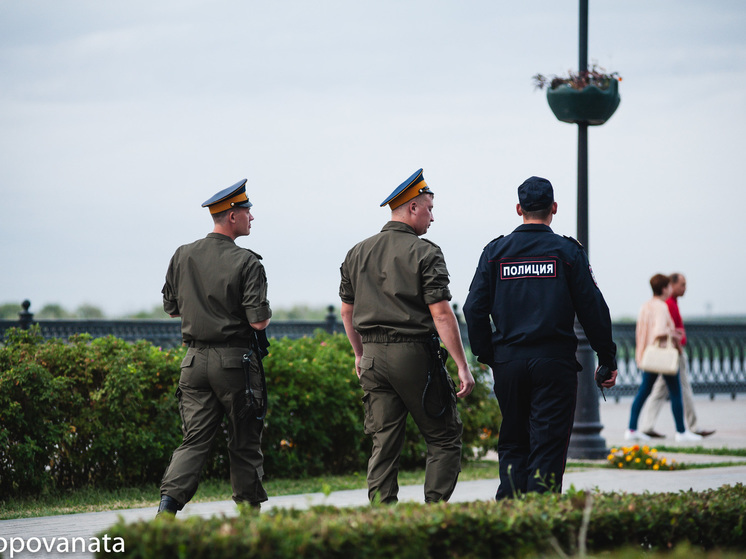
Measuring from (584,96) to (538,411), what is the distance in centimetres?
599

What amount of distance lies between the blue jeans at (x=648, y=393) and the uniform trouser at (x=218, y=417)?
7.60 metres

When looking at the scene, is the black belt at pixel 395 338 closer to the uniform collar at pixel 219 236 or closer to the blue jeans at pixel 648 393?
the uniform collar at pixel 219 236

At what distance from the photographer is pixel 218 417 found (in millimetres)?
5797

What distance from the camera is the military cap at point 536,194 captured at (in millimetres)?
5531

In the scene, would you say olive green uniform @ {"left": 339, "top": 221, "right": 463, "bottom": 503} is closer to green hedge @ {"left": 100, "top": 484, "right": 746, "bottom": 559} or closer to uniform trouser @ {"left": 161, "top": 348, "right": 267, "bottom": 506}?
uniform trouser @ {"left": 161, "top": 348, "right": 267, "bottom": 506}

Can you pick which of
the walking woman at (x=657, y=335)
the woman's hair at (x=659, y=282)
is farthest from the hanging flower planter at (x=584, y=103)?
the walking woman at (x=657, y=335)

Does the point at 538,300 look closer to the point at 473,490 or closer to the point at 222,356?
the point at 222,356

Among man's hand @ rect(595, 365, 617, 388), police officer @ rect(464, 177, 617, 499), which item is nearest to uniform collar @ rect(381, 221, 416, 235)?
police officer @ rect(464, 177, 617, 499)

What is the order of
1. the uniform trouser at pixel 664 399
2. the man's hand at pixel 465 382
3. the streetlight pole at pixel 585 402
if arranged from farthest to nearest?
the uniform trouser at pixel 664 399 < the streetlight pole at pixel 585 402 < the man's hand at pixel 465 382

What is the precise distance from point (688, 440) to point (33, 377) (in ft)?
27.7

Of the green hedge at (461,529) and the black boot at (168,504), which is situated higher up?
the green hedge at (461,529)

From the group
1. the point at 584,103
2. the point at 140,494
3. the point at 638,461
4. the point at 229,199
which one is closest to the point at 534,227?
the point at 229,199

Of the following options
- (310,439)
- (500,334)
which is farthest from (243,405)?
(310,439)

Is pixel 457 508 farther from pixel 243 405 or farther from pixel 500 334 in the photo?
pixel 243 405
